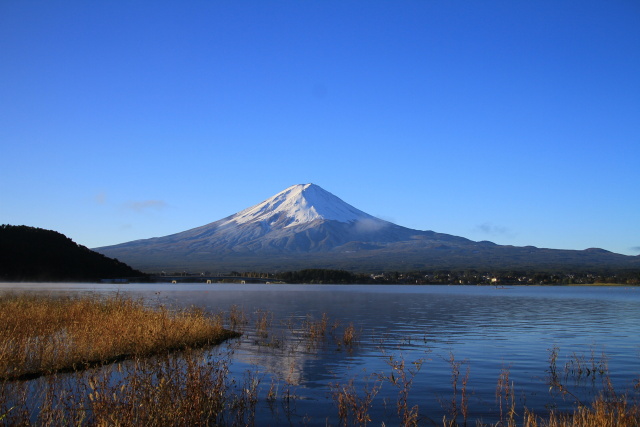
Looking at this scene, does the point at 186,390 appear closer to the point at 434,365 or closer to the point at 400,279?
the point at 434,365

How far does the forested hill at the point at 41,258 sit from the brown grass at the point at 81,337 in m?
63.4

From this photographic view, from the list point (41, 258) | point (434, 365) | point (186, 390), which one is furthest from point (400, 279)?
point (186, 390)

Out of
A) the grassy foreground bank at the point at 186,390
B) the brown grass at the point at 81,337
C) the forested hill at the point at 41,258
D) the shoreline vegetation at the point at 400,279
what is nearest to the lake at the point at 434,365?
the grassy foreground bank at the point at 186,390

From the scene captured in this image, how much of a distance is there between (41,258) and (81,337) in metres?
76.1

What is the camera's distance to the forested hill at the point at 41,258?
83.5m

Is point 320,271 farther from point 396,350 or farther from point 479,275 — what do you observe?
point 396,350

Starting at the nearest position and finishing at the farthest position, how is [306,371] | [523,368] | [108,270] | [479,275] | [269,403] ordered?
[269,403]
[306,371]
[523,368]
[108,270]
[479,275]

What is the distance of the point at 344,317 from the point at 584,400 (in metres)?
24.4

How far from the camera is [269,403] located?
520 inches

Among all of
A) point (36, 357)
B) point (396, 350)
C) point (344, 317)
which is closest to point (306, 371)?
point (396, 350)

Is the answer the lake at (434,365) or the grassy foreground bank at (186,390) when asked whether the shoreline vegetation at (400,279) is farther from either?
the grassy foreground bank at (186,390)

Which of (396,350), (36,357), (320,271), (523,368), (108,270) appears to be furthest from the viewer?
(320,271)

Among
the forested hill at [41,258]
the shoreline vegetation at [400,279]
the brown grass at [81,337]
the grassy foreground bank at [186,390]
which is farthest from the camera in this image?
the shoreline vegetation at [400,279]

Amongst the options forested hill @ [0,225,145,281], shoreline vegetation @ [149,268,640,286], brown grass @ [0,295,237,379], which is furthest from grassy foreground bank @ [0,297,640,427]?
shoreline vegetation @ [149,268,640,286]
